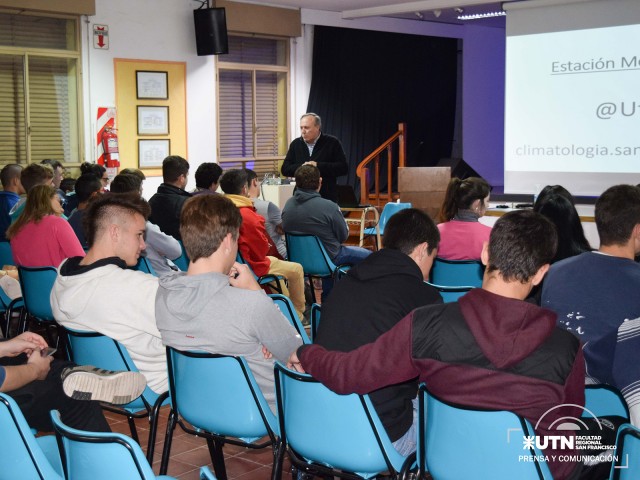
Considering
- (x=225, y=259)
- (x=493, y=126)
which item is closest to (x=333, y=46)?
(x=493, y=126)

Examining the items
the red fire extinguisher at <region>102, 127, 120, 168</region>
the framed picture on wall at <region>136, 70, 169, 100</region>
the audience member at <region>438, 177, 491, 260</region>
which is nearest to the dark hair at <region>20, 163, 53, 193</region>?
the red fire extinguisher at <region>102, 127, 120, 168</region>

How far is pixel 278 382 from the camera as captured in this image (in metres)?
2.48

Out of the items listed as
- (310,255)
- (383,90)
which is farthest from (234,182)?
(383,90)

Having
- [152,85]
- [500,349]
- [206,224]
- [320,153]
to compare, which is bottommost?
[500,349]

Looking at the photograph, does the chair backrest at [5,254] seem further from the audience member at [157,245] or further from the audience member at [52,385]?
the audience member at [52,385]

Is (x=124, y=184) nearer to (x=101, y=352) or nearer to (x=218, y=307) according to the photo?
(x=101, y=352)

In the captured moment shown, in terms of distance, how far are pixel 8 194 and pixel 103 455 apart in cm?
506

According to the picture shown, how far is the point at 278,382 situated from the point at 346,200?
711 centimetres

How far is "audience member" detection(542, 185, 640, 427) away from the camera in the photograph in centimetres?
269

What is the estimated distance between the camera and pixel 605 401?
2387mm

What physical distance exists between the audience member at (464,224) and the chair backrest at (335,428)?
2.51 meters

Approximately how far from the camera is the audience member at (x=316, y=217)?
611 centimetres

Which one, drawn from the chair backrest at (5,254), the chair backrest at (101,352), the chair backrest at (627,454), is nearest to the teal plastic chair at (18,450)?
the chair backrest at (101,352)

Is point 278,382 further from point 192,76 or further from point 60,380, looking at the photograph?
point 192,76
